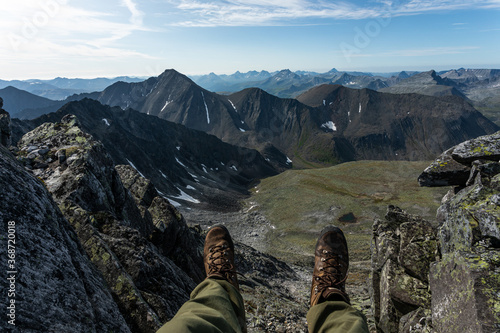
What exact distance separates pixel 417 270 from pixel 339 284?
483 centimetres

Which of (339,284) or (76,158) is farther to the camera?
(76,158)

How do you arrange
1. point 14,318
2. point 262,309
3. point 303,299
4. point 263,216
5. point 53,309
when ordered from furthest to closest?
point 263,216
point 303,299
point 262,309
point 53,309
point 14,318

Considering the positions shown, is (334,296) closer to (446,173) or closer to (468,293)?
(468,293)

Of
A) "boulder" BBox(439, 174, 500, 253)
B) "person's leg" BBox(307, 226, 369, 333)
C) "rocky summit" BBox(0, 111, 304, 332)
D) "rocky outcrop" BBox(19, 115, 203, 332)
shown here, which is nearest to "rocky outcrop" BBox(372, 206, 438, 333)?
"boulder" BBox(439, 174, 500, 253)

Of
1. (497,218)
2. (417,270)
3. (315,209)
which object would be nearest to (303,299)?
(417,270)

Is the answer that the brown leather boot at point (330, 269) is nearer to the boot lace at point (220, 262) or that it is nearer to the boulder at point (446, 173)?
the boot lace at point (220, 262)

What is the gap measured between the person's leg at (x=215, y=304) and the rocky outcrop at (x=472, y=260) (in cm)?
594

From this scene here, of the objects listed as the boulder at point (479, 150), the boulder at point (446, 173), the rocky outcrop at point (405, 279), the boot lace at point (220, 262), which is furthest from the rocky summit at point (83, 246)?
the boulder at point (479, 150)

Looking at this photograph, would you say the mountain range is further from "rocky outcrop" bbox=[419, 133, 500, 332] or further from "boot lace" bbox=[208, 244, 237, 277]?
"rocky outcrop" bbox=[419, 133, 500, 332]

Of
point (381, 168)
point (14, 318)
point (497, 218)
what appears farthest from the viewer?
point (381, 168)

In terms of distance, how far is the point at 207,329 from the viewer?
4930 millimetres

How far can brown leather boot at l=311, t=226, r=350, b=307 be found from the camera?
7.79 meters

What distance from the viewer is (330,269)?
9.24 metres

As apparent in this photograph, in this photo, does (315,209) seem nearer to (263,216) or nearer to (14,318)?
(263,216)
